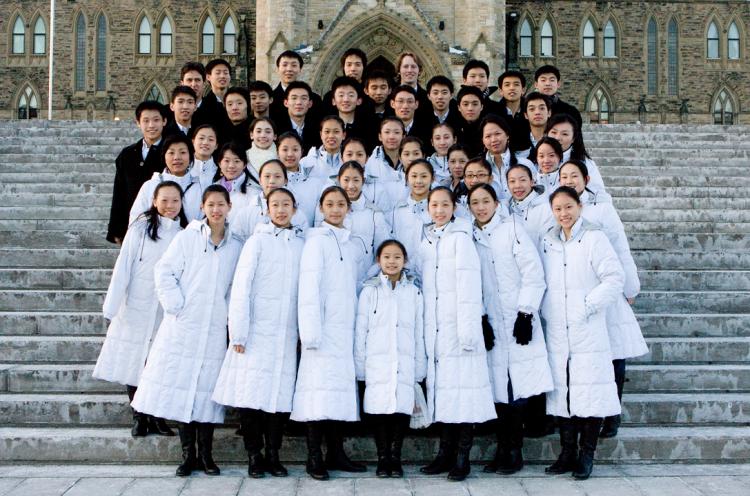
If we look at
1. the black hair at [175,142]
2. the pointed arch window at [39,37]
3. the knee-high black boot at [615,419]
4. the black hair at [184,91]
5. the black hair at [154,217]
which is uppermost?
the pointed arch window at [39,37]

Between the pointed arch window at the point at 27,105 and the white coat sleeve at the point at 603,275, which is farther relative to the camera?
the pointed arch window at the point at 27,105

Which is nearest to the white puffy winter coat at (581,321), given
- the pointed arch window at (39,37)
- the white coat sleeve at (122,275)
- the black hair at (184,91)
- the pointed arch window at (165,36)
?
the white coat sleeve at (122,275)

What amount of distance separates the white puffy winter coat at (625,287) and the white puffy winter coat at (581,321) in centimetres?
22

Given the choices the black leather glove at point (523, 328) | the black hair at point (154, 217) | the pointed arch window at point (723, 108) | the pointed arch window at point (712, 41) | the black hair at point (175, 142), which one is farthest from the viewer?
the pointed arch window at point (712, 41)

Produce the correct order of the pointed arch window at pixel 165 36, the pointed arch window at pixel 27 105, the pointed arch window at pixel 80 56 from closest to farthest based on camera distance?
the pointed arch window at pixel 80 56
the pointed arch window at pixel 165 36
the pointed arch window at pixel 27 105

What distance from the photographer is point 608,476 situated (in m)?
5.41

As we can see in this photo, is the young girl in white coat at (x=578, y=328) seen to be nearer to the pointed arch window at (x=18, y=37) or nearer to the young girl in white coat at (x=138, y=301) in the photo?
the young girl in white coat at (x=138, y=301)

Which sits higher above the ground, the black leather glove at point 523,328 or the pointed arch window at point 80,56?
the pointed arch window at point 80,56

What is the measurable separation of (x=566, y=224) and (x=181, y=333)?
280 cm

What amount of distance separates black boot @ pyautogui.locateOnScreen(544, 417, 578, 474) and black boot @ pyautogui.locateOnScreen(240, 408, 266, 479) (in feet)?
6.58

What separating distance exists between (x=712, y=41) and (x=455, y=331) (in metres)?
30.9

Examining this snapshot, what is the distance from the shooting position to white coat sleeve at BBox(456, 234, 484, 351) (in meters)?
5.27

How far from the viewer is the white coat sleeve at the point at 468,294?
17.3 ft

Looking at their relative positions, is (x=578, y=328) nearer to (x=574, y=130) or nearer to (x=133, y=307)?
(x=574, y=130)
